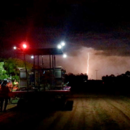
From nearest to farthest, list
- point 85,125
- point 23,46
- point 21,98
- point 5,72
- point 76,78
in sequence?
point 85,125 → point 23,46 → point 21,98 → point 5,72 → point 76,78

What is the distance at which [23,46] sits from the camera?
16922 mm

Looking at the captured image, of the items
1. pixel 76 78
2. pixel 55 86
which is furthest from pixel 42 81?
pixel 76 78

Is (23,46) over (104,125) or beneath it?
over

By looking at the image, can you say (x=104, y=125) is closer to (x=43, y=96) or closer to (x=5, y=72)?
(x=43, y=96)

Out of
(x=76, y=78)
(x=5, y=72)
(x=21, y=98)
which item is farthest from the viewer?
(x=76, y=78)

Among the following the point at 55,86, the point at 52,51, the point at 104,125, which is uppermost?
the point at 52,51

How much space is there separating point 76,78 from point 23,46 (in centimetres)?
5948

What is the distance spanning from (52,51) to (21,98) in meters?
3.72

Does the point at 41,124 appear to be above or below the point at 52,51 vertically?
below

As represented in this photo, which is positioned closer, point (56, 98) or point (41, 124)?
point (41, 124)

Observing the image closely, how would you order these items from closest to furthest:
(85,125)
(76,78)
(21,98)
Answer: (85,125), (21,98), (76,78)

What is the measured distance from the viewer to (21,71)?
748 inches

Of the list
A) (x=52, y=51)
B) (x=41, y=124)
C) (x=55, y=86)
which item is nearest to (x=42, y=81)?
(x=55, y=86)

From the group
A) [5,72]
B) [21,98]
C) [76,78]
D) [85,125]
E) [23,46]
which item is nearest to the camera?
[85,125]
